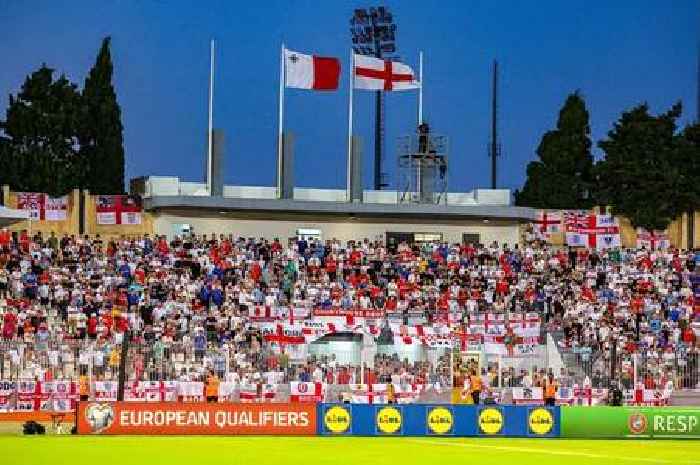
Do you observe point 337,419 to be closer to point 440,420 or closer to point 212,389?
point 440,420

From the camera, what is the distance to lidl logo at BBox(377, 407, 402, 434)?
35031 millimetres

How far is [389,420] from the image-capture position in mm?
35094

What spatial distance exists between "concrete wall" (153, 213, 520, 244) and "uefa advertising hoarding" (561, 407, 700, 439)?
25166 mm

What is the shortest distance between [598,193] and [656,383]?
96.3ft

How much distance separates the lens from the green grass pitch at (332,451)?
28.6 m

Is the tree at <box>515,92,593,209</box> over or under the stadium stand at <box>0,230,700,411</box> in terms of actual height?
over

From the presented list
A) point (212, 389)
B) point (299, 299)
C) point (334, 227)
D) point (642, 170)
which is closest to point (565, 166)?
point (642, 170)

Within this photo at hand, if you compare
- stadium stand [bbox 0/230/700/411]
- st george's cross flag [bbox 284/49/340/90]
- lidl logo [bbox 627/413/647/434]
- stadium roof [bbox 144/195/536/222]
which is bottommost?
lidl logo [bbox 627/413/647/434]

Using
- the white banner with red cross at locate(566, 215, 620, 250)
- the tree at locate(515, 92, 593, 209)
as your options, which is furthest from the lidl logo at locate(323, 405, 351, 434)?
the tree at locate(515, 92, 593, 209)

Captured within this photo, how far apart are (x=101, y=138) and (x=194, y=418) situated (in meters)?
36.2

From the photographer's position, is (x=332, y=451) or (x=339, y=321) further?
(x=339, y=321)

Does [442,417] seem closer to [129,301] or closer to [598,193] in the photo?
[129,301]

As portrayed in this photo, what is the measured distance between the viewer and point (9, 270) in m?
49.0

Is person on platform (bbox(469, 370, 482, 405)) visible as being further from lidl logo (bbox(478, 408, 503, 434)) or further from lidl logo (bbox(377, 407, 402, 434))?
lidl logo (bbox(377, 407, 402, 434))
